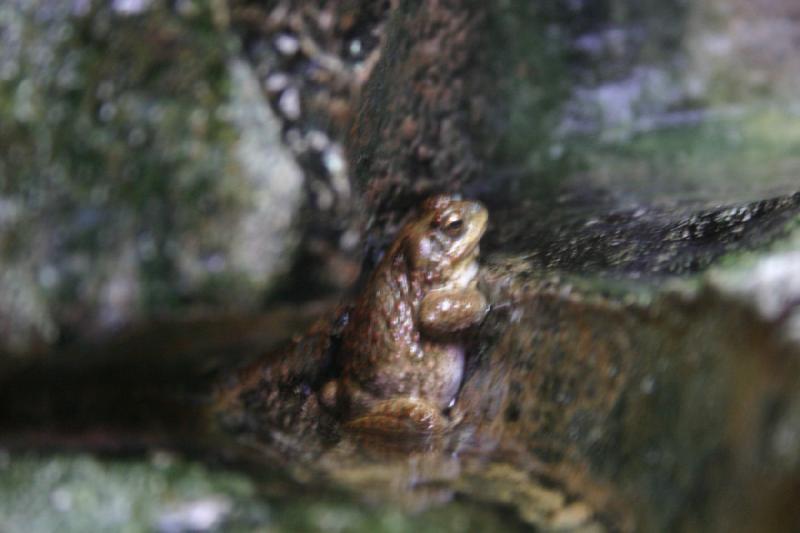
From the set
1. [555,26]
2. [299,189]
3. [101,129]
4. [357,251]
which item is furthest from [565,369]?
[555,26]

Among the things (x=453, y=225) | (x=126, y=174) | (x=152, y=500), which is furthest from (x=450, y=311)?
(x=126, y=174)

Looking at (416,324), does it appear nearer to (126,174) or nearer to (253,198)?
(253,198)

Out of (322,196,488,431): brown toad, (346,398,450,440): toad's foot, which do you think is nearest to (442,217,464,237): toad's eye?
(322,196,488,431): brown toad

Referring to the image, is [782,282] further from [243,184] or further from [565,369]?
[243,184]

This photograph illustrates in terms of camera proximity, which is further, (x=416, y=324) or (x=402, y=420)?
(x=416, y=324)

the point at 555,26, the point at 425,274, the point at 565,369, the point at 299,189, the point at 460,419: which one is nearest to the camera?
the point at 565,369

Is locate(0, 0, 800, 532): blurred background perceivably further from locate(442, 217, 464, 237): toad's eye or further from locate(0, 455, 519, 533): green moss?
locate(442, 217, 464, 237): toad's eye
